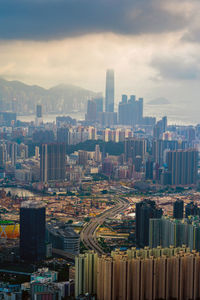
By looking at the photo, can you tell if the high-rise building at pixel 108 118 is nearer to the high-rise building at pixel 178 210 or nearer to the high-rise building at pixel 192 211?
the high-rise building at pixel 178 210

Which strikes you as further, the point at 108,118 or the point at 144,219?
the point at 108,118

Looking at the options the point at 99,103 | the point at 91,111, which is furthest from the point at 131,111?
the point at 91,111

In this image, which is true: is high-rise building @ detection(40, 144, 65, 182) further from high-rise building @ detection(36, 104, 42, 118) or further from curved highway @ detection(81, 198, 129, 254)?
high-rise building @ detection(36, 104, 42, 118)

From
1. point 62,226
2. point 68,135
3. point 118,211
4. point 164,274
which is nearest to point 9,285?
point 164,274

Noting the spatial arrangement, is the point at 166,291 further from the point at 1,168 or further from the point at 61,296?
the point at 1,168

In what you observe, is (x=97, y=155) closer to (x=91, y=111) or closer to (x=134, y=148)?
(x=134, y=148)

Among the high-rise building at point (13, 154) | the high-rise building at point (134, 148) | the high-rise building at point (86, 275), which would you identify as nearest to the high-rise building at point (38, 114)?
the high-rise building at point (13, 154)

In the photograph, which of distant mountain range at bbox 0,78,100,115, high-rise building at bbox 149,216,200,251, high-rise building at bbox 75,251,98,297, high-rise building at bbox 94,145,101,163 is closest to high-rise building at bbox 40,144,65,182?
high-rise building at bbox 94,145,101,163
